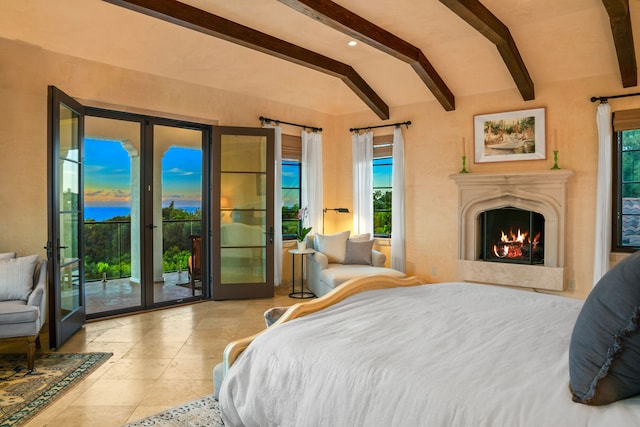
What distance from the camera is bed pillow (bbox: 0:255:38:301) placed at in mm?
3473

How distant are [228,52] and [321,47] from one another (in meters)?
1.08

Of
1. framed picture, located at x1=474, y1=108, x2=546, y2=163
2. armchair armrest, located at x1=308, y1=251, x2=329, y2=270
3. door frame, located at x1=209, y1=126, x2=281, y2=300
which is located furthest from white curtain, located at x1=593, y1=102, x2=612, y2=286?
door frame, located at x1=209, y1=126, x2=281, y2=300

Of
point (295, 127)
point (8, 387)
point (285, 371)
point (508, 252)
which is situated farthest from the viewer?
point (295, 127)

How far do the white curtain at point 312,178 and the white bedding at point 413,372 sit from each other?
4.33 meters

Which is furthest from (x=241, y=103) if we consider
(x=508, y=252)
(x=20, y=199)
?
(x=508, y=252)

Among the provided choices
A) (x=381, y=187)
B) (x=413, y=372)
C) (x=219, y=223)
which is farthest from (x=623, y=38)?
(x=219, y=223)

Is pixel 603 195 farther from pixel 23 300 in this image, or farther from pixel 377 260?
pixel 23 300

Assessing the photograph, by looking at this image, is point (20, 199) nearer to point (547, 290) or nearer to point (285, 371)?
point (285, 371)

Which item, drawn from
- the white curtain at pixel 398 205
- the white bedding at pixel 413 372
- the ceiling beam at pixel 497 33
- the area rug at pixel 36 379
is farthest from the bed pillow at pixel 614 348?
the white curtain at pixel 398 205

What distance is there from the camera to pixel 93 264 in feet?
23.3

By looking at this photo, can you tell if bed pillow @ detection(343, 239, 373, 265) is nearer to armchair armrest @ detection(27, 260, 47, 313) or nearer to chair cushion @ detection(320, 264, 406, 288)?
chair cushion @ detection(320, 264, 406, 288)

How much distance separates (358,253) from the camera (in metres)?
5.94

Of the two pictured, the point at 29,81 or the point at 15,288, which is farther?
the point at 29,81

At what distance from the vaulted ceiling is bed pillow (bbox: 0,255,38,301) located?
6.77 ft
